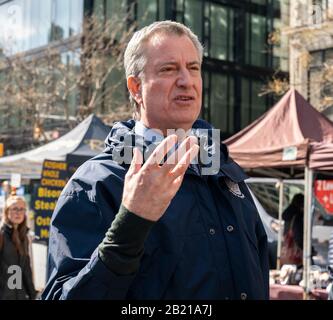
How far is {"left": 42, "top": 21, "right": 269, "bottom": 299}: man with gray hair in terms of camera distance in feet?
5.42

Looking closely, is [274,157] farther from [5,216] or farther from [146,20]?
[146,20]

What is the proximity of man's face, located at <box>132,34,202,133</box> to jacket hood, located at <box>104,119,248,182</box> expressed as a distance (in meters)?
0.10

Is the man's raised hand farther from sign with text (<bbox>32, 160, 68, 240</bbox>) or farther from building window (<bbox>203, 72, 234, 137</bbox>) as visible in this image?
building window (<bbox>203, 72, 234, 137</bbox>)

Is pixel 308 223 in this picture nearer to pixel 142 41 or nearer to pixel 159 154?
pixel 142 41

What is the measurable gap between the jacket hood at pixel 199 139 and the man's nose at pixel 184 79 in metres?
0.19

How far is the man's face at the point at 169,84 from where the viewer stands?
209cm

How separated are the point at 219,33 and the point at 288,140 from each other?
29036mm

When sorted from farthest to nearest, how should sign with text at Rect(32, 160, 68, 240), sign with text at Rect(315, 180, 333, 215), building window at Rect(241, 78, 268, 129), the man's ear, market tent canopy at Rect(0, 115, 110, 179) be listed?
building window at Rect(241, 78, 268, 129), sign with text at Rect(315, 180, 333, 215), market tent canopy at Rect(0, 115, 110, 179), sign with text at Rect(32, 160, 68, 240), the man's ear

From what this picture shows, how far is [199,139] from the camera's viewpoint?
2184 mm

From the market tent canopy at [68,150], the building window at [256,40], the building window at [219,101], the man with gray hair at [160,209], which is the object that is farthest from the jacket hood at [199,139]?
the building window at [256,40]

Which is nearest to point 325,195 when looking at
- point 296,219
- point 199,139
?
point 296,219

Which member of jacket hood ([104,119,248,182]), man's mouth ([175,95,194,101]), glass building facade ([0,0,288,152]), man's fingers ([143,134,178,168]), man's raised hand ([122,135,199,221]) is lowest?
man's raised hand ([122,135,199,221])

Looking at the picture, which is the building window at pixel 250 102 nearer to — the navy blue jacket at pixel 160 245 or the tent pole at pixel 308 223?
the tent pole at pixel 308 223

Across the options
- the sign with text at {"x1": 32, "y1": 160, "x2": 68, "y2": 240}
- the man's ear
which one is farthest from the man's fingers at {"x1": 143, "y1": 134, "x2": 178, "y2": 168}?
the sign with text at {"x1": 32, "y1": 160, "x2": 68, "y2": 240}
